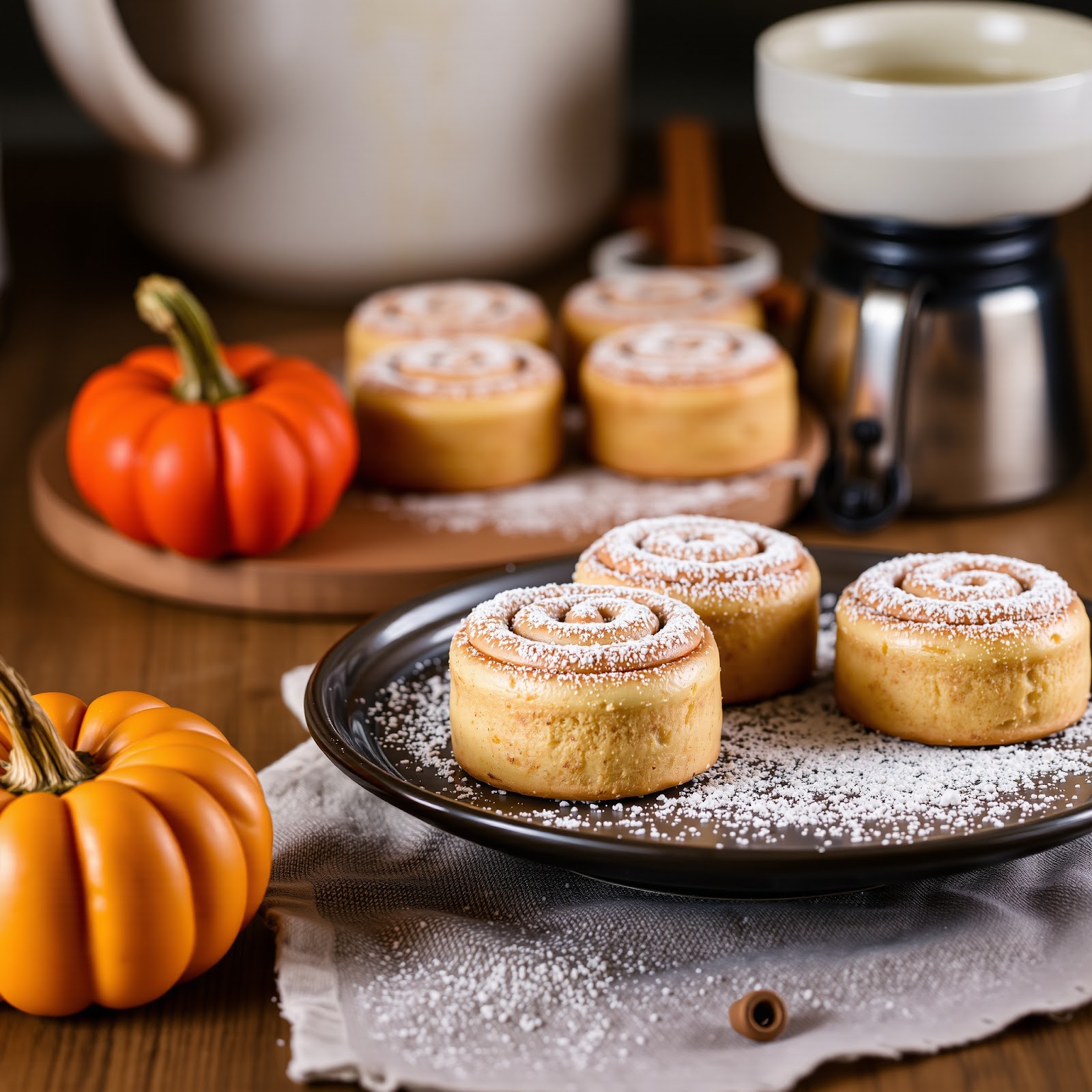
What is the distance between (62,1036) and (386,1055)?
0.18 meters

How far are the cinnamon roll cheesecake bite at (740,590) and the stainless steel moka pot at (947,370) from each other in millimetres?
472

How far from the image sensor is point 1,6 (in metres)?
2.63

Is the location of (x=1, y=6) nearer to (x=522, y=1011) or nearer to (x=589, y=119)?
(x=589, y=119)

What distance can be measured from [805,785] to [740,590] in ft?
0.50

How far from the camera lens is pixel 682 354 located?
167cm

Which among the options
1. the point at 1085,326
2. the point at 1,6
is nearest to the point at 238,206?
the point at 1,6

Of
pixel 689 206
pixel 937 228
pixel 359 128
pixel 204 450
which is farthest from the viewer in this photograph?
pixel 689 206

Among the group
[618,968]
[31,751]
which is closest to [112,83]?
[31,751]

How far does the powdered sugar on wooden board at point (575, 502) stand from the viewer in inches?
61.6

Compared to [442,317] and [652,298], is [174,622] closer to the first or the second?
[442,317]

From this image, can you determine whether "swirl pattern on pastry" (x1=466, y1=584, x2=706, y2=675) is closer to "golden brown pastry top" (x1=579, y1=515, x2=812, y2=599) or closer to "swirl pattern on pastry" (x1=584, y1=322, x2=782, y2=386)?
"golden brown pastry top" (x1=579, y1=515, x2=812, y2=599)

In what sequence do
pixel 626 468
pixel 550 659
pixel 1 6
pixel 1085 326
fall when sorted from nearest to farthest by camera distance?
pixel 550 659 < pixel 626 468 < pixel 1085 326 < pixel 1 6

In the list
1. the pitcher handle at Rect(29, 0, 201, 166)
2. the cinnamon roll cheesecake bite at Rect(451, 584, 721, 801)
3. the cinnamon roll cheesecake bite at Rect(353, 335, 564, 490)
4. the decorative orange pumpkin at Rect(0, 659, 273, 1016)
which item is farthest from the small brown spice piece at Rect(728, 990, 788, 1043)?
the pitcher handle at Rect(29, 0, 201, 166)

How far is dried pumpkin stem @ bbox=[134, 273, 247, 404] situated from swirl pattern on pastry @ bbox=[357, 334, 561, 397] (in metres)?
0.17
